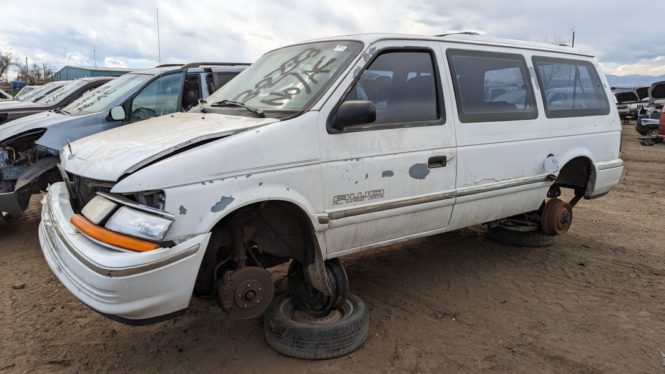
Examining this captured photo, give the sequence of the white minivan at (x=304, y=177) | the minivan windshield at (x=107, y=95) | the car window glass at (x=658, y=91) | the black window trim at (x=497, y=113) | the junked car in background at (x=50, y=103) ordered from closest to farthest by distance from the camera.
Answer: the white minivan at (x=304, y=177) → the black window trim at (x=497, y=113) → the minivan windshield at (x=107, y=95) → the junked car in background at (x=50, y=103) → the car window glass at (x=658, y=91)

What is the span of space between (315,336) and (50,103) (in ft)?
23.8

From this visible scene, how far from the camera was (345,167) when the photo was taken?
320cm

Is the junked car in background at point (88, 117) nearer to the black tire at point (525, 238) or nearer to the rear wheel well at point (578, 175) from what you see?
the black tire at point (525, 238)

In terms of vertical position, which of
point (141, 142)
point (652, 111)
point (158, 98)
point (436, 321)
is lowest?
point (436, 321)

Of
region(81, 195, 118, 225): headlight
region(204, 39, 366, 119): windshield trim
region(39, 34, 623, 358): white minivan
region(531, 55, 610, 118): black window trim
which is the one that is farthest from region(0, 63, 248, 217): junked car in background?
region(531, 55, 610, 118): black window trim

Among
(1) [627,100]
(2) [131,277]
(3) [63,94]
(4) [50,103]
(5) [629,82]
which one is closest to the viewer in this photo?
(2) [131,277]

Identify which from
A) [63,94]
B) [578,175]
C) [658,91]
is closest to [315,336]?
[578,175]

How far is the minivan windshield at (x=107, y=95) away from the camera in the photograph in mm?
6406

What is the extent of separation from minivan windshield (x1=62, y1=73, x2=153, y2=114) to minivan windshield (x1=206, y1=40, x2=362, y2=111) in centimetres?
302

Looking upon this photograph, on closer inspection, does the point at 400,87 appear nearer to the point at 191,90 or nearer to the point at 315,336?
the point at 315,336

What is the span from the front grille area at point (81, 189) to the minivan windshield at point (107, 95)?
3221 mm

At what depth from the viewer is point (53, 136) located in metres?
5.68

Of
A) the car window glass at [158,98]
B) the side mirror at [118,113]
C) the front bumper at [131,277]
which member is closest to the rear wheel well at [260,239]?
the front bumper at [131,277]

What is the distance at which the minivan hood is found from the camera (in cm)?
268
